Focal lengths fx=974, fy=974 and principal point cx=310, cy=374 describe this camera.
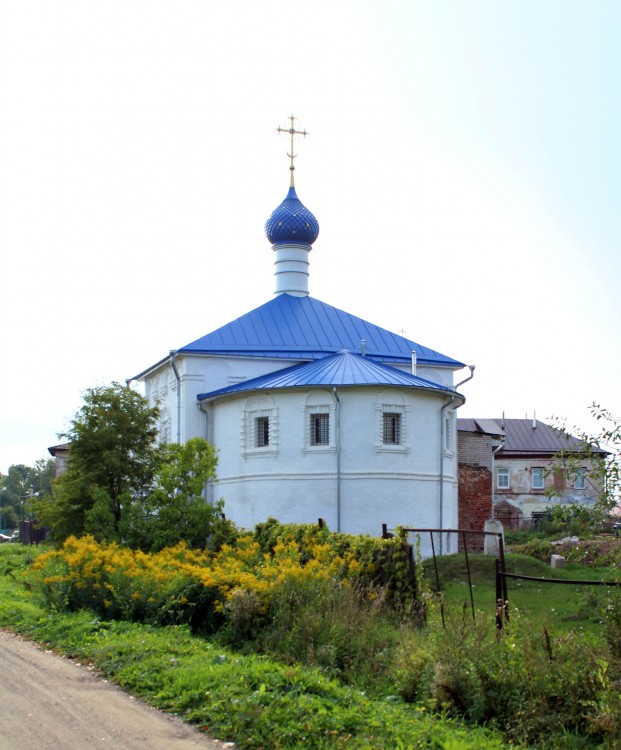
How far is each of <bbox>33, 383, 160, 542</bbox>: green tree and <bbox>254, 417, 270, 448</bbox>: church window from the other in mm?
6461

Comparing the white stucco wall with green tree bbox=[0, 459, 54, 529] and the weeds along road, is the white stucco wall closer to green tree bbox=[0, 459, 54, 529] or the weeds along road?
the weeds along road

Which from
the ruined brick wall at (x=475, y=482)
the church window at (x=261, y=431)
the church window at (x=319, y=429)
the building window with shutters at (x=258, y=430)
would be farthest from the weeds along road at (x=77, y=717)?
the ruined brick wall at (x=475, y=482)

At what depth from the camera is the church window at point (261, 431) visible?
2655 cm

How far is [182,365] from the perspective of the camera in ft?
97.3

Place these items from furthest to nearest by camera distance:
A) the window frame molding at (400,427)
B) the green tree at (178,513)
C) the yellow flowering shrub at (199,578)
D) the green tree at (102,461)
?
1. the window frame molding at (400,427)
2. the green tree at (102,461)
3. the green tree at (178,513)
4. the yellow flowering shrub at (199,578)

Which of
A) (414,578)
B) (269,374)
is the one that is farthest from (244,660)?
(269,374)

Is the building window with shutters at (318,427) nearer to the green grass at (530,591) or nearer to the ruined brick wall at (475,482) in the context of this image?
the green grass at (530,591)

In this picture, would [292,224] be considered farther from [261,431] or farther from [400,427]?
[400,427]

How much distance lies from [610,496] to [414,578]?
5179 mm

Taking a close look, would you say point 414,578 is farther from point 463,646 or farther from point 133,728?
point 133,728

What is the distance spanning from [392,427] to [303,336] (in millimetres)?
6587

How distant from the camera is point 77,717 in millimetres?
7844

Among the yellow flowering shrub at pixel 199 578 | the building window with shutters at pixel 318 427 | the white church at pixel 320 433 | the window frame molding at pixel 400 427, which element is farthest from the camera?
the building window with shutters at pixel 318 427

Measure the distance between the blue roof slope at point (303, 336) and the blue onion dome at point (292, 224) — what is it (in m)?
2.05
